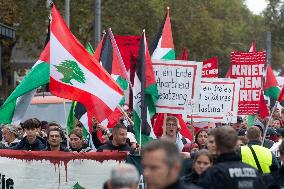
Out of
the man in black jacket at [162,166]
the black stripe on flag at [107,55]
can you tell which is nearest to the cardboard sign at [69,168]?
the black stripe on flag at [107,55]

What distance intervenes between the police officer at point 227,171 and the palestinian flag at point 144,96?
16.0ft

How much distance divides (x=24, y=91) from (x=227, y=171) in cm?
606

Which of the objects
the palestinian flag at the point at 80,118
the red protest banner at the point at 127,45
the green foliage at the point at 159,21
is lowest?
the palestinian flag at the point at 80,118

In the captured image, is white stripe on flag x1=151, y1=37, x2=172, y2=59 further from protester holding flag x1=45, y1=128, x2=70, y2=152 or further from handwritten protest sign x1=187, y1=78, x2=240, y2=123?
protester holding flag x1=45, y1=128, x2=70, y2=152

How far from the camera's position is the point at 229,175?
26.8ft

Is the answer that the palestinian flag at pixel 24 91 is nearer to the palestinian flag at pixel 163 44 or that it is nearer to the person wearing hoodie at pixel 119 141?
the person wearing hoodie at pixel 119 141

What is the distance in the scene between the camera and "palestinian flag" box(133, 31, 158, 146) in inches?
521

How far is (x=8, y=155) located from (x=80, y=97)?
119 cm

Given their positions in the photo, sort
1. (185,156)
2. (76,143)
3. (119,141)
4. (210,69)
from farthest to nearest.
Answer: (210,69) → (76,143) → (119,141) → (185,156)

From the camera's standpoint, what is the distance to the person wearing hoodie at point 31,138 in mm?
13984

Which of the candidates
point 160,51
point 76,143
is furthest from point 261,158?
point 160,51

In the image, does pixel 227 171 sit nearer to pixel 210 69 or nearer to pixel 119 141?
pixel 119 141

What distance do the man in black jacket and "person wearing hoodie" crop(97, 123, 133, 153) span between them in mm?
6518

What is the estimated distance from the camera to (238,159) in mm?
8273
